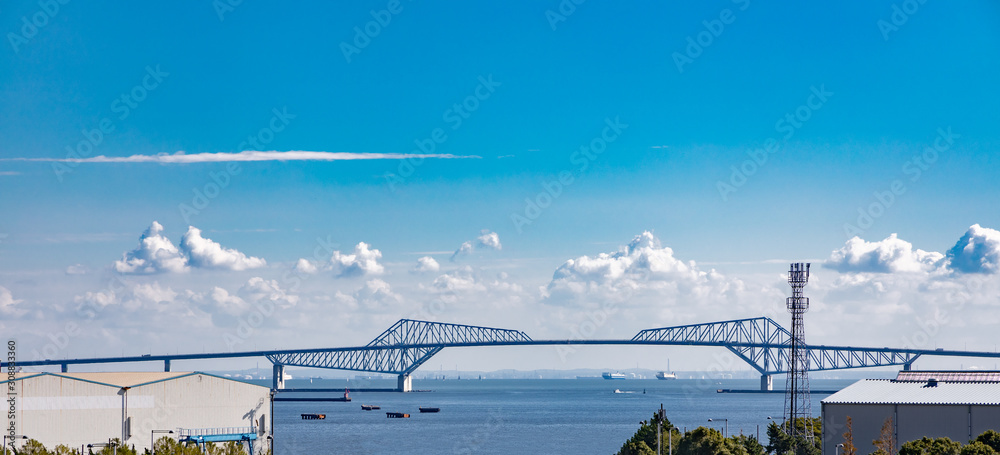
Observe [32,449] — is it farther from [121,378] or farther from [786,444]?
[786,444]

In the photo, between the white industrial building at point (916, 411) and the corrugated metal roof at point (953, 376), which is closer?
the white industrial building at point (916, 411)

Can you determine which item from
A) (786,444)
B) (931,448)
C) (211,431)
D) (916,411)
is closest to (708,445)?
(786,444)

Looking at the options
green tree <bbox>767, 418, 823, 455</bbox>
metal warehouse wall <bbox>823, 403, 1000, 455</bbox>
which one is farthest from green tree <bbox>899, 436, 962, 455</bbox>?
green tree <bbox>767, 418, 823, 455</bbox>

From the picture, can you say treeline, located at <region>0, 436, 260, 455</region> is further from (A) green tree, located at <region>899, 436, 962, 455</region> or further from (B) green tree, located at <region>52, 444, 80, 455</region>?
(A) green tree, located at <region>899, 436, 962, 455</region>

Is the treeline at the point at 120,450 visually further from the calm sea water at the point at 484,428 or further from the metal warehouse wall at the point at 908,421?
the calm sea water at the point at 484,428

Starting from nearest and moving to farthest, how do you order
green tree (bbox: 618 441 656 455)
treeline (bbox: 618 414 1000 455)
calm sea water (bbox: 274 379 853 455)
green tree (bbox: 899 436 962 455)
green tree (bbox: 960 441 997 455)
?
green tree (bbox: 960 441 997 455), green tree (bbox: 899 436 962 455), treeline (bbox: 618 414 1000 455), green tree (bbox: 618 441 656 455), calm sea water (bbox: 274 379 853 455)

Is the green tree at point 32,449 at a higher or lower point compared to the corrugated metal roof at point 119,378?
lower

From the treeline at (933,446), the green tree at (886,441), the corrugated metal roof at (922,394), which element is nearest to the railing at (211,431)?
the corrugated metal roof at (922,394)
